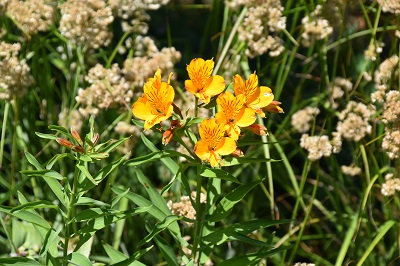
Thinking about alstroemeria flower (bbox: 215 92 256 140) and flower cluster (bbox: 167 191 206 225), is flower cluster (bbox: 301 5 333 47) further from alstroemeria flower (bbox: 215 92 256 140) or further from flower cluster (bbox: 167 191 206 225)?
alstroemeria flower (bbox: 215 92 256 140)

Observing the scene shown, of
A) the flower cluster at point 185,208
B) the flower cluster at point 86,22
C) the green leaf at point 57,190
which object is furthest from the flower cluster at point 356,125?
the green leaf at point 57,190

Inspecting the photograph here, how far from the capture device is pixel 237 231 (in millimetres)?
1997

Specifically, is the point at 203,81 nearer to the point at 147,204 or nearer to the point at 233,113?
the point at 233,113

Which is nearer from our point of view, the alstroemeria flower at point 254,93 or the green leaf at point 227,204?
the alstroemeria flower at point 254,93

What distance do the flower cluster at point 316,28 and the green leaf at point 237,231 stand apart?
31.8 inches

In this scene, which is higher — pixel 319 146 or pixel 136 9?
pixel 136 9

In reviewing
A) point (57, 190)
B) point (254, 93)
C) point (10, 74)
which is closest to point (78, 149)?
point (57, 190)

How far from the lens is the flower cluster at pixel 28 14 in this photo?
252 cm

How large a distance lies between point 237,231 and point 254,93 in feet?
1.22

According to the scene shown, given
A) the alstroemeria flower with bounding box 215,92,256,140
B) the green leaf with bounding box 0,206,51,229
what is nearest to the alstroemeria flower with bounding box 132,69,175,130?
the alstroemeria flower with bounding box 215,92,256,140

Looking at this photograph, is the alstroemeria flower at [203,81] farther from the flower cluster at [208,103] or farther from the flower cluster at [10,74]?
the flower cluster at [10,74]

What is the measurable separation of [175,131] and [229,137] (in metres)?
0.13

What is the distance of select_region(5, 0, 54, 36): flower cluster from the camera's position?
8.25 ft

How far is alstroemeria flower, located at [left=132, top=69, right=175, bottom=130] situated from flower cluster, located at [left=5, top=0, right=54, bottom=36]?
2.76 feet
